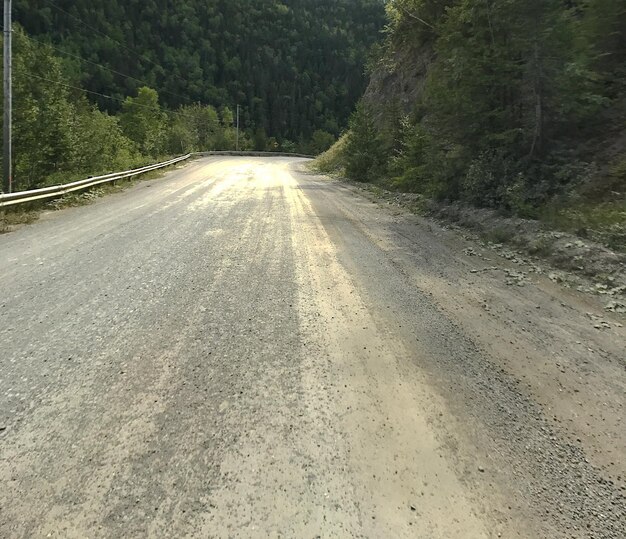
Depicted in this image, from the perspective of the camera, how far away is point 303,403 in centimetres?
285

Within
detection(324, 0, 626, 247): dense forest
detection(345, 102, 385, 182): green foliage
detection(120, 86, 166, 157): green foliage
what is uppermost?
detection(324, 0, 626, 247): dense forest

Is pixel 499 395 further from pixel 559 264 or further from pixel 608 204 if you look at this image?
pixel 608 204

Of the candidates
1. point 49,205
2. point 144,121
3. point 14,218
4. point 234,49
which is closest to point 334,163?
point 49,205

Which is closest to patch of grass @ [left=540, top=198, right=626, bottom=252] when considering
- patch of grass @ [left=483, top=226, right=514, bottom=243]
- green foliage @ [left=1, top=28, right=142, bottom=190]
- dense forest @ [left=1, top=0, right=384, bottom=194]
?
patch of grass @ [left=483, top=226, right=514, bottom=243]

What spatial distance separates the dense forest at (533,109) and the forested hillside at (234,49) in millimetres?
123368

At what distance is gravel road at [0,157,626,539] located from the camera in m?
2.01

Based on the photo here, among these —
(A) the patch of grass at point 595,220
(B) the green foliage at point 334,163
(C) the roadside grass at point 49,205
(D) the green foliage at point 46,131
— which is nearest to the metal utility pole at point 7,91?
(C) the roadside grass at point 49,205

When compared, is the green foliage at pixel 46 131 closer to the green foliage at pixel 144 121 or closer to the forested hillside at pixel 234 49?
the green foliage at pixel 144 121

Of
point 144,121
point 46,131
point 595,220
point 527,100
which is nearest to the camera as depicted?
point 595,220

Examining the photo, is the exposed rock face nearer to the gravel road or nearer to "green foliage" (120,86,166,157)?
the gravel road

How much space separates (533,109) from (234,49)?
176579 millimetres

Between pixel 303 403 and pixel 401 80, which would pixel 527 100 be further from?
pixel 401 80

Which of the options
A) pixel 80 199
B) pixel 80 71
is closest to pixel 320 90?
pixel 80 71

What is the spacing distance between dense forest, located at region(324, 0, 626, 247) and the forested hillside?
123368 millimetres
